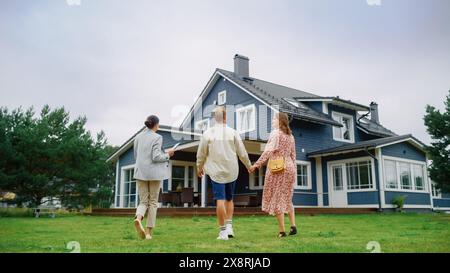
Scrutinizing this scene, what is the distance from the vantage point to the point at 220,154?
11.4ft

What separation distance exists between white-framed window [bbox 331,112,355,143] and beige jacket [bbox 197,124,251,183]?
11.2 m

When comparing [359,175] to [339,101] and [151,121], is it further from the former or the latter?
[151,121]

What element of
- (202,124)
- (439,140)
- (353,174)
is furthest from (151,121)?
(202,124)

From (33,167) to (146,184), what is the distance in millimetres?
4791

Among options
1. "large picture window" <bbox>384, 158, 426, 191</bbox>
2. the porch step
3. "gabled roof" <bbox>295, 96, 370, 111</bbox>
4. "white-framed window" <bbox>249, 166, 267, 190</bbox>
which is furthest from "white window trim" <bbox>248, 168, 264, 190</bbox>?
"large picture window" <bbox>384, 158, 426, 191</bbox>

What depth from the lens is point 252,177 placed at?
43.0 ft

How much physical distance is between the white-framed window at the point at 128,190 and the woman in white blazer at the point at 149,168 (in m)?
11.0

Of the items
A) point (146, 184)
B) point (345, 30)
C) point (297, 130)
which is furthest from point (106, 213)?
point (345, 30)

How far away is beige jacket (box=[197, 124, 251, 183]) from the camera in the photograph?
3432mm

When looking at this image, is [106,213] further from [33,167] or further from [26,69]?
[26,69]

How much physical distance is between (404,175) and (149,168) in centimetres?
1172

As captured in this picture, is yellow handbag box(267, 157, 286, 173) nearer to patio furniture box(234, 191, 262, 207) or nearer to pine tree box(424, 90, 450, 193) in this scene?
pine tree box(424, 90, 450, 193)

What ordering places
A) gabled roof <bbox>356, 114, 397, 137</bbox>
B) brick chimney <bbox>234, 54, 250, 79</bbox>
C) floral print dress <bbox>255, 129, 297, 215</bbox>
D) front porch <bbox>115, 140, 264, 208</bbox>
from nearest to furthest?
floral print dress <bbox>255, 129, 297, 215</bbox> < front porch <bbox>115, 140, 264, 208</bbox> < brick chimney <bbox>234, 54, 250, 79</bbox> < gabled roof <bbox>356, 114, 397, 137</bbox>

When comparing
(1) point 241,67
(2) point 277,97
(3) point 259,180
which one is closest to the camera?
(3) point 259,180
